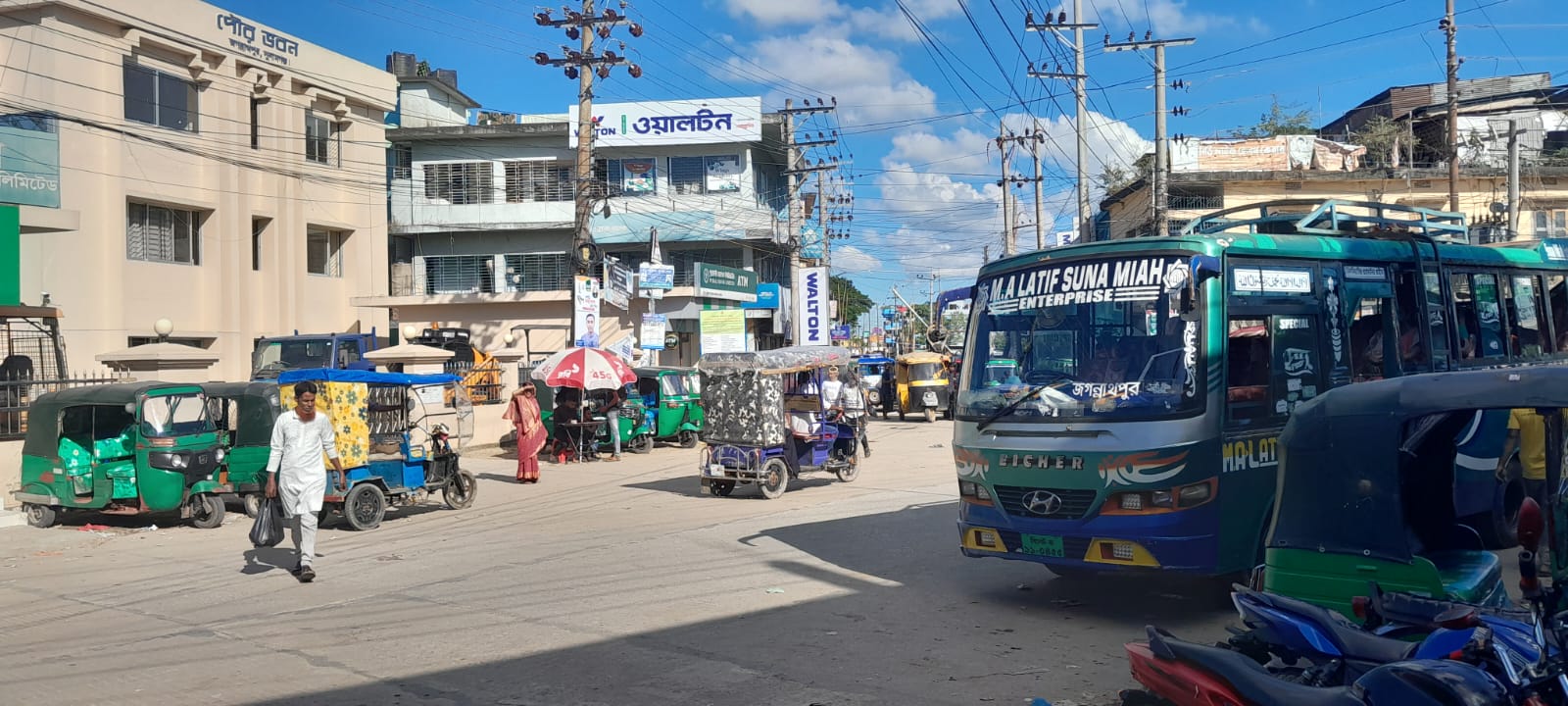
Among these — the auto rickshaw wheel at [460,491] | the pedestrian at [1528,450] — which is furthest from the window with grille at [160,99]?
the pedestrian at [1528,450]

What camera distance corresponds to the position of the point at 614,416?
77.4 feet

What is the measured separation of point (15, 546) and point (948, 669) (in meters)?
11.7

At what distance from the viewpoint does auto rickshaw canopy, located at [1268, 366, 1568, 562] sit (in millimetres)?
4906

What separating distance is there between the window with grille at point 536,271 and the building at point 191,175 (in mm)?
5424

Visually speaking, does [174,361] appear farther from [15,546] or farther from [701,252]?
[701,252]

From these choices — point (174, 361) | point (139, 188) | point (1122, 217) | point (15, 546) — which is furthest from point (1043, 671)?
point (1122, 217)

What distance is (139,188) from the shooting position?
28.7 m

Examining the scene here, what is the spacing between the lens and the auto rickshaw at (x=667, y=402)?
82.8 feet

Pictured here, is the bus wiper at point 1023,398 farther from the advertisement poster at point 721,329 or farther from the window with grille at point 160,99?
the advertisement poster at point 721,329

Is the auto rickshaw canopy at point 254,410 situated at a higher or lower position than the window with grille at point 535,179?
lower

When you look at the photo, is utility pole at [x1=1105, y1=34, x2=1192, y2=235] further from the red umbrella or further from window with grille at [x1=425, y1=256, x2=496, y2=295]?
window with grille at [x1=425, y1=256, x2=496, y2=295]

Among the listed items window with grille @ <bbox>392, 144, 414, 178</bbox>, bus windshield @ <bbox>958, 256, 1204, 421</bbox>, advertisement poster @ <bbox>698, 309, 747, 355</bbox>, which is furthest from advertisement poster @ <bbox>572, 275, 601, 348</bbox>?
window with grille @ <bbox>392, 144, 414, 178</bbox>

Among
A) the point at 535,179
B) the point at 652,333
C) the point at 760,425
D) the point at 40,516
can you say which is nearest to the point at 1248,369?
the point at 760,425

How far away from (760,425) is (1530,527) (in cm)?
1251
